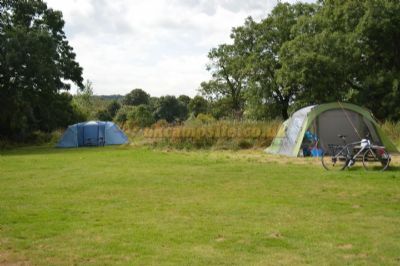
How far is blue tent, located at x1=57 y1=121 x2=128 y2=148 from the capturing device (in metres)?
25.9

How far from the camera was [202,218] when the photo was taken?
6355 mm

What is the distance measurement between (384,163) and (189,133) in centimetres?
1062

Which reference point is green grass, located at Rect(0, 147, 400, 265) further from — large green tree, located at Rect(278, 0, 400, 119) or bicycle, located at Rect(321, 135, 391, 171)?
large green tree, located at Rect(278, 0, 400, 119)

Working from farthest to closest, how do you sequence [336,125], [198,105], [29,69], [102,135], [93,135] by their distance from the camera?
1. [198,105]
2. [93,135]
3. [102,135]
4. [29,69]
5. [336,125]

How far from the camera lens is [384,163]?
11.2m

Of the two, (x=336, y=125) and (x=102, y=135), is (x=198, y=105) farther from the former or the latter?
(x=336, y=125)

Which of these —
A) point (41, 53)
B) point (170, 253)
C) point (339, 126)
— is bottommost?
point (170, 253)

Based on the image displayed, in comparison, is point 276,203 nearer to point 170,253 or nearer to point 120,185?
point 170,253

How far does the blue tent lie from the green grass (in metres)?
15.0

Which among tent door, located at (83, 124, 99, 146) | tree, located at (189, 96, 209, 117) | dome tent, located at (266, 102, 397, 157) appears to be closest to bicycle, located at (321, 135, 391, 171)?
dome tent, located at (266, 102, 397, 157)

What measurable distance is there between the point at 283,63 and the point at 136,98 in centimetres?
4475

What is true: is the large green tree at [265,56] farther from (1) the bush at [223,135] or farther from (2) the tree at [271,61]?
(1) the bush at [223,135]

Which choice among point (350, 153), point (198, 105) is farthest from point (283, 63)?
point (198, 105)

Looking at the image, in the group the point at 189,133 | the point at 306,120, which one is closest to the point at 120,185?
the point at 306,120
